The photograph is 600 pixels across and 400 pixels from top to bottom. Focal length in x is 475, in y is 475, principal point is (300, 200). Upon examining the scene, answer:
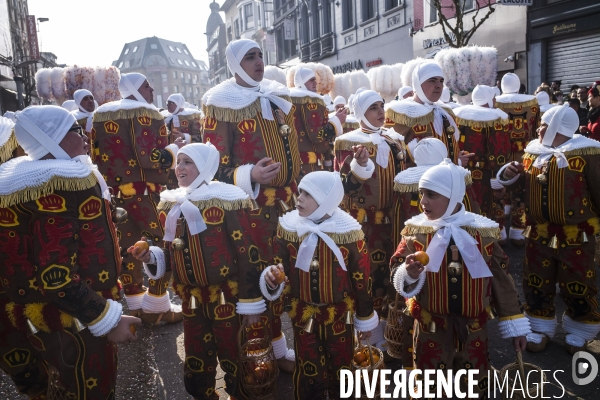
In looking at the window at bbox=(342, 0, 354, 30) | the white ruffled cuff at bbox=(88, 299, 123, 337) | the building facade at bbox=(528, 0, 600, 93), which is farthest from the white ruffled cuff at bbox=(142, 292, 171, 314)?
the window at bbox=(342, 0, 354, 30)

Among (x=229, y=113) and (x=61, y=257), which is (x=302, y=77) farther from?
(x=61, y=257)

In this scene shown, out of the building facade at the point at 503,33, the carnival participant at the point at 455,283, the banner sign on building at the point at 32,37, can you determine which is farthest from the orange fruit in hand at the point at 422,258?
the banner sign on building at the point at 32,37

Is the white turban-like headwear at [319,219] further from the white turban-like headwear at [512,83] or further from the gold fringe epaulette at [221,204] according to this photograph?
the white turban-like headwear at [512,83]

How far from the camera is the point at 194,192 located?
10.5 feet

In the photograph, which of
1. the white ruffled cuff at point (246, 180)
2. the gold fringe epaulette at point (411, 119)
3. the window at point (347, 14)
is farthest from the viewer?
the window at point (347, 14)

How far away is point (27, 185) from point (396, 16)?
20988 millimetres

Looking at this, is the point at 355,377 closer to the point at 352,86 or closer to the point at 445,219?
the point at 445,219

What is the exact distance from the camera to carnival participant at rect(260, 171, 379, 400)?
301cm

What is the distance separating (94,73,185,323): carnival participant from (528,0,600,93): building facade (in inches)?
475

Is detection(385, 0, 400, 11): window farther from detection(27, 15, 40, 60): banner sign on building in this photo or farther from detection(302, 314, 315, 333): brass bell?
detection(27, 15, 40, 60): banner sign on building

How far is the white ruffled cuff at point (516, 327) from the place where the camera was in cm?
279

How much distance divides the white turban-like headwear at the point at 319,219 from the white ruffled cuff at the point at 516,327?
102 centimetres

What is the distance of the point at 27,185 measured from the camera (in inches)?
89.8

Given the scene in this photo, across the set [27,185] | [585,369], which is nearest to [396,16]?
[585,369]
